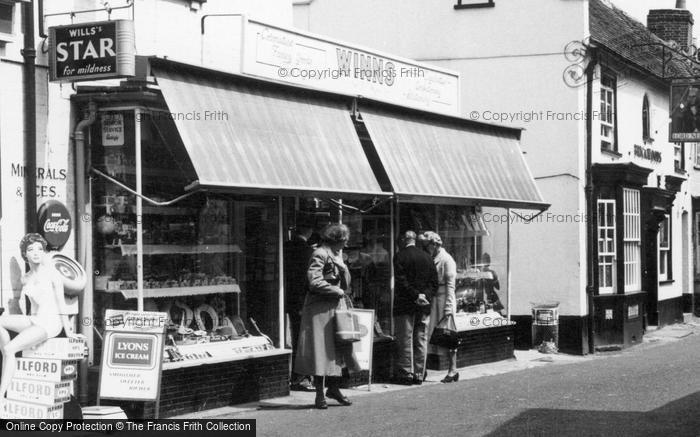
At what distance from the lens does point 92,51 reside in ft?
32.2

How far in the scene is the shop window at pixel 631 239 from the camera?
21.5 metres

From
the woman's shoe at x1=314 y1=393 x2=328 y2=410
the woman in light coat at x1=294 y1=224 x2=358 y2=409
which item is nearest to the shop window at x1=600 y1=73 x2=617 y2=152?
the woman in light coat at x1=294 y1=224 x2=358 y2=409

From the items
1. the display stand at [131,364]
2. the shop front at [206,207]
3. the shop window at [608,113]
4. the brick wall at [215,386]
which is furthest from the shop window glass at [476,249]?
the display stand at [131,364]

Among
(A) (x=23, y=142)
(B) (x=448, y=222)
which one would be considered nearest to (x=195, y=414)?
(A) (x=23, y=142)

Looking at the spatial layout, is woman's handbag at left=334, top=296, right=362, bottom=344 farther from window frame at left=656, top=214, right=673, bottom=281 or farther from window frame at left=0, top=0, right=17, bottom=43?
window frame at left=656, top=214, right=673, bottom=281

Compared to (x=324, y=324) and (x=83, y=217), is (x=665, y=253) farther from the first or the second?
(x=83, y=217)

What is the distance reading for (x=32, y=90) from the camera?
9898mm

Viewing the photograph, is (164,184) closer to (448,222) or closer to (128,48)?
(128,48)

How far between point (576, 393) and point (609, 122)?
11.1 meters

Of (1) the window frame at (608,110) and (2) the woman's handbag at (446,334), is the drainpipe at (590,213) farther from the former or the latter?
(2) the woman's handbag at (446,334)

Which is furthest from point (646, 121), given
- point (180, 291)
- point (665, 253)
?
point (180, 291)

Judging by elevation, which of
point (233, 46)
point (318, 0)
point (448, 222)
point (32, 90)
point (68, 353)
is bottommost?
point (68, 353)

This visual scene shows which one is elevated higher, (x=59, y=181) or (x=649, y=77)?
(x=649, y=77)

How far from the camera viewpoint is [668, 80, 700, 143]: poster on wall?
23.9m
